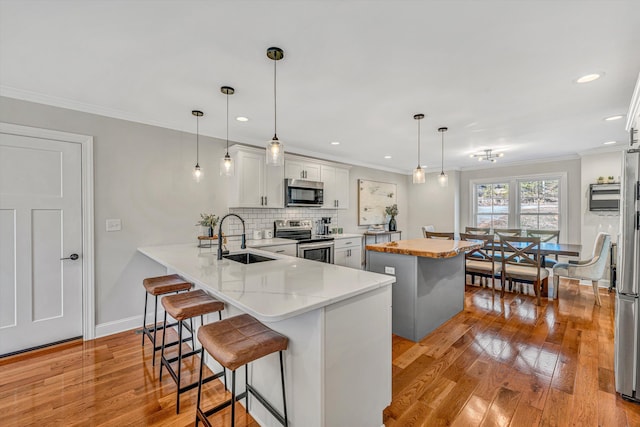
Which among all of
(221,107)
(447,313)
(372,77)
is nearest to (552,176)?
(447,313)

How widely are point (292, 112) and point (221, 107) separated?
2.43ft

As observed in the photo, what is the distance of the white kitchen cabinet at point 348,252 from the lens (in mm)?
4906

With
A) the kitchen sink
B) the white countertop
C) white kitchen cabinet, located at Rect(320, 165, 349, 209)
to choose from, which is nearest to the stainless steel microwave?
white kitchen cabinet, located at Rect(320, 165, 349, 209)

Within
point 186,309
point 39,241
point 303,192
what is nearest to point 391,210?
point 303,192

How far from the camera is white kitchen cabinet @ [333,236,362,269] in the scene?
491cm

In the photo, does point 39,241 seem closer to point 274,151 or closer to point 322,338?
point 274,151

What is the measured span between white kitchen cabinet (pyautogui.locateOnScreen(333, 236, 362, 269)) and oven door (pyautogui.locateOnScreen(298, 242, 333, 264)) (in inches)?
5.9

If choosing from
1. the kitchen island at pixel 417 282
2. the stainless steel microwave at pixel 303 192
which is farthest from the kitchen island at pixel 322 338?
the stainless steel microwave at pixel 303 192

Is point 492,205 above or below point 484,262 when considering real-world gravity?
above

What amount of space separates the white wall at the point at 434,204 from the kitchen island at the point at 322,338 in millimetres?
5523

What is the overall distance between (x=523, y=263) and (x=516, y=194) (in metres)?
2.70

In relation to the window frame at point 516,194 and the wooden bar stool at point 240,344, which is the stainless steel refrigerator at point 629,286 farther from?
the window frame at point 516,194

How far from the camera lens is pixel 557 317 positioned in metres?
3.42

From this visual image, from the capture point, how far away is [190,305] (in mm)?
1955
